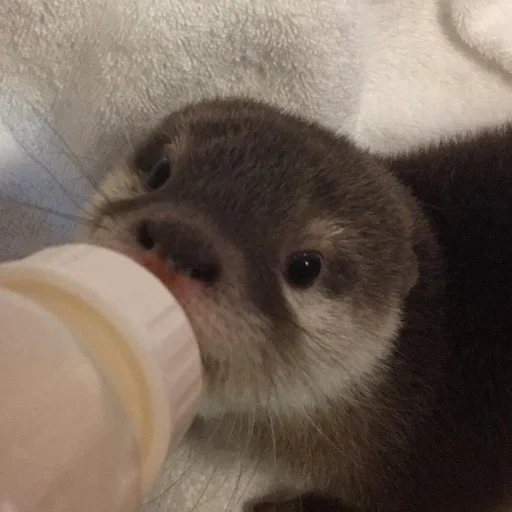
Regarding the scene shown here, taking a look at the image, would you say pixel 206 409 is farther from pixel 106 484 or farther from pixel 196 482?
pixel 106 484

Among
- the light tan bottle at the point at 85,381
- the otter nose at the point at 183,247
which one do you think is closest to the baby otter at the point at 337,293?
the otter nose at the point at 183,247

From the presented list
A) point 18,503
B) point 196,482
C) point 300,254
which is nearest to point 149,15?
point 300,254

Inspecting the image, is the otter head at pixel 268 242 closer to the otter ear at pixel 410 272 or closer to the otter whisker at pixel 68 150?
the otter ear at pixel 410 272

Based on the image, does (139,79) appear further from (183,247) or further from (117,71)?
(183,247)

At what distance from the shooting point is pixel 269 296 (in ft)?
2.70

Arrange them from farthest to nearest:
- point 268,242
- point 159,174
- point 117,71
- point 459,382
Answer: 1. point 117,71
2. point 459,382
3. point 159,174
4. point 268,242

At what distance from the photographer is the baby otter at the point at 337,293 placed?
31.5 inches

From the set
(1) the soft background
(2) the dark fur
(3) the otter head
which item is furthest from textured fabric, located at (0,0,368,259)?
(2) the dark fur

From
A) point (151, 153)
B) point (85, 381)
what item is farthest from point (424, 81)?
point (85, 381)

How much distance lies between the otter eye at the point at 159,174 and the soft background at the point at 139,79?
0.24m

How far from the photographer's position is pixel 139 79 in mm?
1197

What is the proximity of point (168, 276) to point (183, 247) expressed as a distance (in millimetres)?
33

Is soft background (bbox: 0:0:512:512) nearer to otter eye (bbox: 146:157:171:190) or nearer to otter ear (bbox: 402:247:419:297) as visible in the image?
otter eye (bbox: 146:157:171:190)

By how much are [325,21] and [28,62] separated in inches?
18.2
